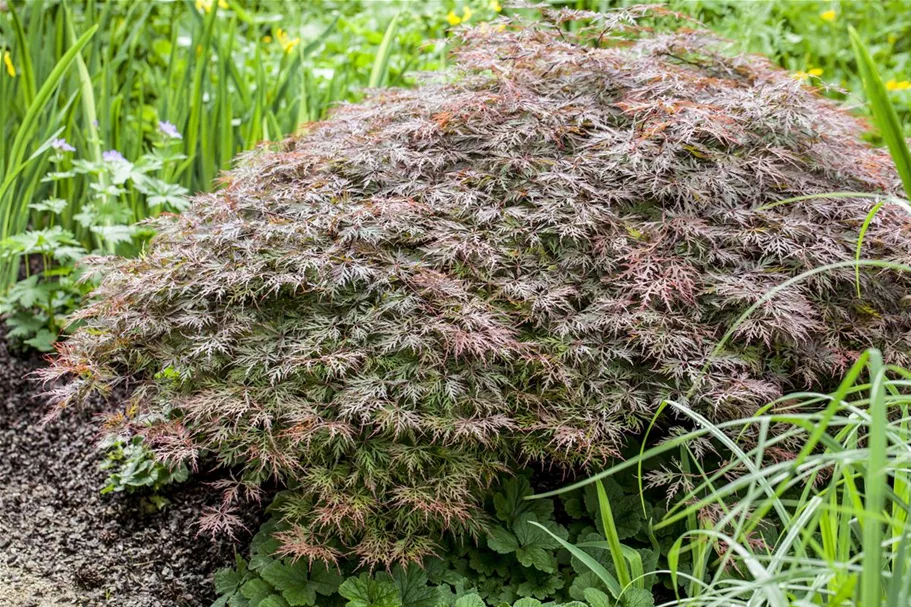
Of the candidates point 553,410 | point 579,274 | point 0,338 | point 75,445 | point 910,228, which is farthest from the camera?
point 0,338

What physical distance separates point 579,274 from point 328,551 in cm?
84

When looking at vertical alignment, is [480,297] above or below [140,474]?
above

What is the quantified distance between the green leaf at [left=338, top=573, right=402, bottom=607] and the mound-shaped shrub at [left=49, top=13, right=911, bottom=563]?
9cm

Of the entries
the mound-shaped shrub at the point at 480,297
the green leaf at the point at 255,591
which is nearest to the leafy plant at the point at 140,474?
the mound-shaped shrub at the point at 480,297

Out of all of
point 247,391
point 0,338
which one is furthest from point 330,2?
point 247,391

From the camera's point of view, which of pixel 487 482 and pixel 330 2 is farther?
pixel 330 2

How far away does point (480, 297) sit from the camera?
1.82 m

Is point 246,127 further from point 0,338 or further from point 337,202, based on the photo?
point 337,202

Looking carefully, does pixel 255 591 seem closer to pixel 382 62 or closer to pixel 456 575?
pixel 456 575

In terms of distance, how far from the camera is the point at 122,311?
1860 millimetres

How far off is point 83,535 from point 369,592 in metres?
0.88

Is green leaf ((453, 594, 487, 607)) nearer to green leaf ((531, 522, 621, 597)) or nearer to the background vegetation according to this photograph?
green leaf ((531, 522, 621, 597))

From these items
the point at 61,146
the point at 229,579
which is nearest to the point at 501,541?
the point at 229,579

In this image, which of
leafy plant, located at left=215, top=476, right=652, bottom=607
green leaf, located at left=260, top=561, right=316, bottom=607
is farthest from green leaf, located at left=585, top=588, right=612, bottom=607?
green leaf, located at left=260, top=561, right=316, bottom=607
